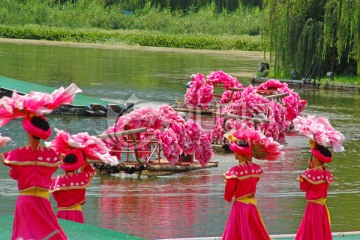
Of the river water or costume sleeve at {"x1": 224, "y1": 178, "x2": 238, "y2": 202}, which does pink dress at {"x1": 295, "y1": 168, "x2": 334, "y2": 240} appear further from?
the river water

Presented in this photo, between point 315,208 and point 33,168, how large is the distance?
10.1 feet

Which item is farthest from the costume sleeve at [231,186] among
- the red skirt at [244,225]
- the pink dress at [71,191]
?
the pink dress at [71,191]

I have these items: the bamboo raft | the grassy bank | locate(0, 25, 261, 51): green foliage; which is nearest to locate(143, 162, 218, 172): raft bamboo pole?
the bamboo raft

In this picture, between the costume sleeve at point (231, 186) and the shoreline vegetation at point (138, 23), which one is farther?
the shoreline vegetation at point (138, 23)

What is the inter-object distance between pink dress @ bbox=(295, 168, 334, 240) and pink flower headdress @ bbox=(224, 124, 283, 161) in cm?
41

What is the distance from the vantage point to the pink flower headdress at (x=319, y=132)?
9.89m

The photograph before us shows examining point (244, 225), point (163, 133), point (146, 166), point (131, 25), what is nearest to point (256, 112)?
point (163, 133)

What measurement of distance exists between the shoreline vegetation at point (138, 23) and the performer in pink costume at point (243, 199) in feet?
160

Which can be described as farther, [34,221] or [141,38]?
[141,38]

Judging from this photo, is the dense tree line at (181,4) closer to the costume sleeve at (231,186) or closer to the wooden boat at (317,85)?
the wooden boat at (317,85)

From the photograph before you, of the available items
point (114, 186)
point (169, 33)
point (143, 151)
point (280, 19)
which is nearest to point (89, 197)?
point (114, 186)

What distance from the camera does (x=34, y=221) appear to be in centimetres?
841

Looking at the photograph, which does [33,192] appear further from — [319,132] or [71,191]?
[319,132]

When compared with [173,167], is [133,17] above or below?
below
